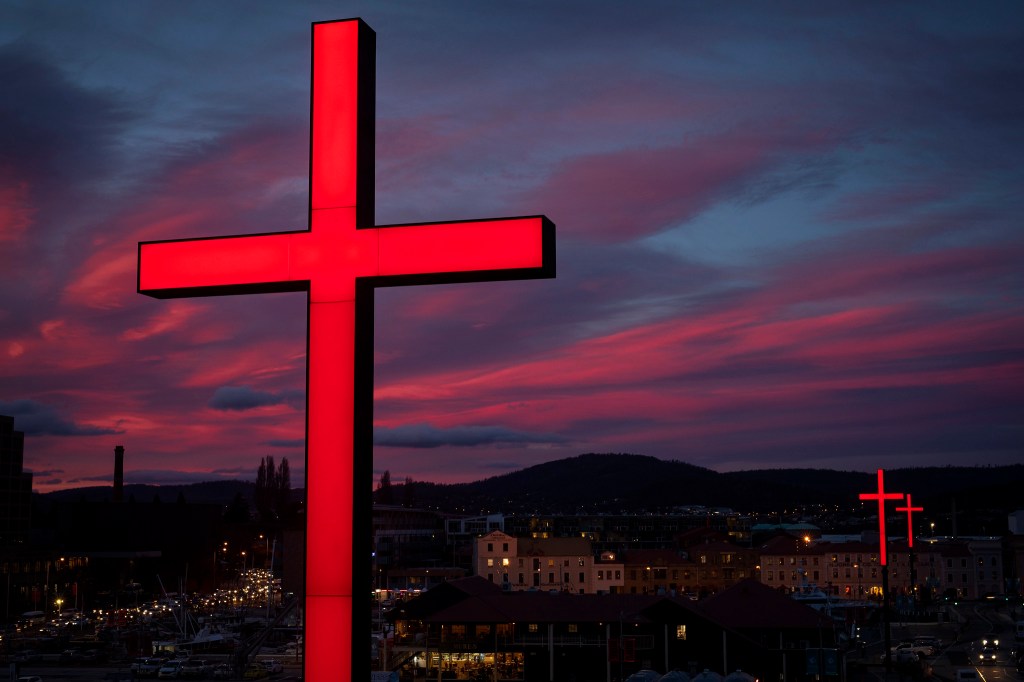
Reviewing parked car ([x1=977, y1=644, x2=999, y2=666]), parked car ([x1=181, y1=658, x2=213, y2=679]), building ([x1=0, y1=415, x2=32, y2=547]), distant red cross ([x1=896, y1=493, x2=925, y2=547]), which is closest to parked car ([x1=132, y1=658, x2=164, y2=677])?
parked car ([x1=181, y1=658, x2=213, y2=679])

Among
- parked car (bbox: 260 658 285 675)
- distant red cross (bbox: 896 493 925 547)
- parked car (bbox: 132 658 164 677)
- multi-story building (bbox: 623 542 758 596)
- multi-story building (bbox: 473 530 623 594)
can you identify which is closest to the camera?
distant red cross (bbox: 896 493 925 547)

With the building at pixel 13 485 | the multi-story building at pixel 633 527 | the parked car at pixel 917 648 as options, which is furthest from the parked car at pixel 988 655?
the building at pixel 13 485

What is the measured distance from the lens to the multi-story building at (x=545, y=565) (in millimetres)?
116938

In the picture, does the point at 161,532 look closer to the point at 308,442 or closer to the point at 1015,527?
the point at 1015,527

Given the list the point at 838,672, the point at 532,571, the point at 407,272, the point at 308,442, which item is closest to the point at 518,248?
the point at 407,272

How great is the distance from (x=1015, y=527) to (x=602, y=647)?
→ 115 meters

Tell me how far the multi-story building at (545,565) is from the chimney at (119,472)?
66.6 metres

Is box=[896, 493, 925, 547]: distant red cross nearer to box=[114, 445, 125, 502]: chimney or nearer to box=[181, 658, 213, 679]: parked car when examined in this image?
box=[181, 658, 213, 679]: parked car

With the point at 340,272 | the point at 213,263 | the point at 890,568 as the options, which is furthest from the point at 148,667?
the point at 890,568

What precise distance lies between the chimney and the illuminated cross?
535ft

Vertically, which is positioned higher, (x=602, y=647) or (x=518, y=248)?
(x=518, y=248)

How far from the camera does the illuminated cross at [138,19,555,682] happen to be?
17.3ft

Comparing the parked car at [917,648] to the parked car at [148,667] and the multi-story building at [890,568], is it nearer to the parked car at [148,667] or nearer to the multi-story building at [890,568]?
the parked car at [148,667]

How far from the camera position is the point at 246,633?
9238 cm
